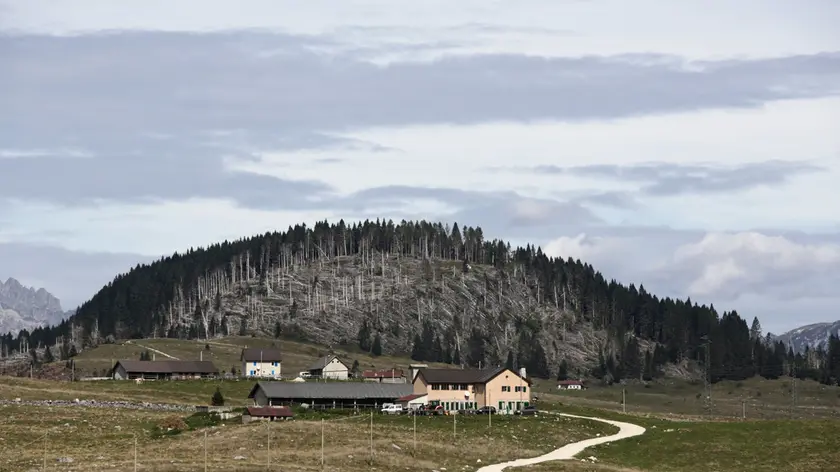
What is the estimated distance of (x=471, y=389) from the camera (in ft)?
524

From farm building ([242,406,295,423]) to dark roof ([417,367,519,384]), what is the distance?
34681 mm

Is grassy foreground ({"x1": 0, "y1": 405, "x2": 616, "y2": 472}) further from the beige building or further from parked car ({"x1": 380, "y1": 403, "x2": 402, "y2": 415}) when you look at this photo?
the beige building

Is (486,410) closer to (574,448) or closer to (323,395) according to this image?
(323,395)

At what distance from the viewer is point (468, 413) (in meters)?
145

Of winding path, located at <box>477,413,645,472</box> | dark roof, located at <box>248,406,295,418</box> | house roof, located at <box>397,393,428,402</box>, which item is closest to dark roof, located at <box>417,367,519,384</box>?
house roof, located at <box>397,393,428,402</box>

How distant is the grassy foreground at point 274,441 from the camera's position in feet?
296

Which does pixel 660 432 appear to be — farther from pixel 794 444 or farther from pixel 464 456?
pixel 464 456

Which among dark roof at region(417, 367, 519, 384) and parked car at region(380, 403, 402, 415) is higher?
dark roof at region(417, 367, 519, 384)

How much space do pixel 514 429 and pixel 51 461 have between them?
54107 mm

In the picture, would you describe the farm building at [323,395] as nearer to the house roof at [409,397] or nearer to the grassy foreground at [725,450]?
the house roof at [409,397]

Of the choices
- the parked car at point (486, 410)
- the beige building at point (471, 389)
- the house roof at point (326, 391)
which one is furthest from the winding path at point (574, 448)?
the house roof at point (326, 391)

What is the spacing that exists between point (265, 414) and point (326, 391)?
1078 inches

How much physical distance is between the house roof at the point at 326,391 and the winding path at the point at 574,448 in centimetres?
2794

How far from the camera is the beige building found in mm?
157875
